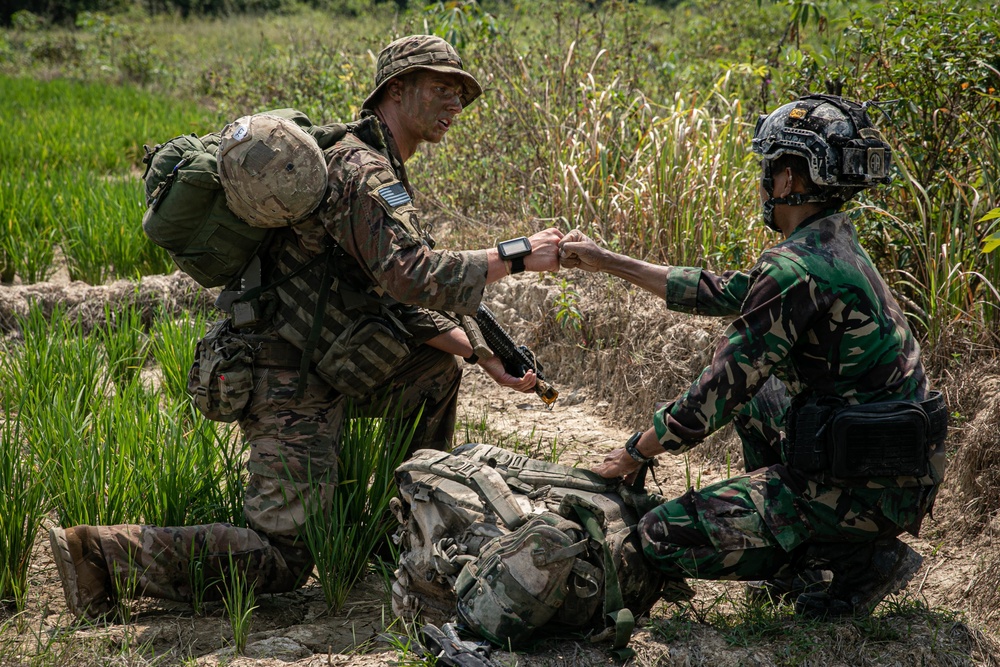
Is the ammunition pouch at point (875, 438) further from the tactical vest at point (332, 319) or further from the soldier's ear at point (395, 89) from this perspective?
the soldier's ear at point (395, 89)

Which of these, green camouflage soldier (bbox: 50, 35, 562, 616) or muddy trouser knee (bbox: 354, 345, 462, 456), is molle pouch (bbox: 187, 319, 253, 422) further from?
muddy trouser knee (bbox: 354, 345, 462, 456)

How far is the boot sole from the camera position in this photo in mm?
2748

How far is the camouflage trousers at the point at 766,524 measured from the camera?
263 cm

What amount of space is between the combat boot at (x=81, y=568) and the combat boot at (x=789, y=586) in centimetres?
214

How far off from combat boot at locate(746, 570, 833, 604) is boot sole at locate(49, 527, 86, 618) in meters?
2.18

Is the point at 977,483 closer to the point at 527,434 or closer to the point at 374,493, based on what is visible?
the point at 527,434

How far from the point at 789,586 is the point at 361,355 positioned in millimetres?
1667

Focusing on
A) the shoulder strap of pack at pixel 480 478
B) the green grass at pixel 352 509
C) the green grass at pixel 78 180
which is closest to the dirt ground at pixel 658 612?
the green grass at pixel 352 509

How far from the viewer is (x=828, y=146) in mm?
2586

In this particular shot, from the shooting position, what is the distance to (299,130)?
9.30ft

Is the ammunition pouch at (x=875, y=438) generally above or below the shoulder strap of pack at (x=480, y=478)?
above

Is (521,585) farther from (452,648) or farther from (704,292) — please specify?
(704,292)

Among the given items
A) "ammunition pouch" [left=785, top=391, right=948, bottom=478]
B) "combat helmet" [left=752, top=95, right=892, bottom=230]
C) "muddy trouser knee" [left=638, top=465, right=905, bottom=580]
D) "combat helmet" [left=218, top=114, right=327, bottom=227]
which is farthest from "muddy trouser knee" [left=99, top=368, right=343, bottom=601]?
"combat helmet" [left=752, top=95, right=892, bottom=230]

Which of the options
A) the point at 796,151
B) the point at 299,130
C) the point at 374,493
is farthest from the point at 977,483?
the point at 299,130
